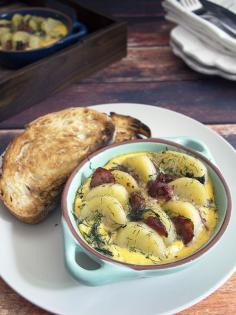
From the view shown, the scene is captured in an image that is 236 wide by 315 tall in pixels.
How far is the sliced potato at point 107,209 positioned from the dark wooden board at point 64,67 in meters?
0.51

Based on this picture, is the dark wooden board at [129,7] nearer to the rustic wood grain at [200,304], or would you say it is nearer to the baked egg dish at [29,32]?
the baked egg dish at [29,32]

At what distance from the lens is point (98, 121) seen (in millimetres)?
1141

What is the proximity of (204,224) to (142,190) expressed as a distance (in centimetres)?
14

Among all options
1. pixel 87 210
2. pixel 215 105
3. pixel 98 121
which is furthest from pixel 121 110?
pixel 87 210

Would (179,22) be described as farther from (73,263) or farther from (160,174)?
(73,263)

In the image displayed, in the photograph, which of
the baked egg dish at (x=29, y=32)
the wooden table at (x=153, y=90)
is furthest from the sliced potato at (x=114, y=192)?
the baked egg dish at (x=29, y=32)

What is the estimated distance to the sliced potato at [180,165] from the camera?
0.98 metres

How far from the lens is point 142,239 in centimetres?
83

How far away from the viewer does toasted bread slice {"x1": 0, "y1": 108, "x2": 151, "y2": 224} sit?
101 cm

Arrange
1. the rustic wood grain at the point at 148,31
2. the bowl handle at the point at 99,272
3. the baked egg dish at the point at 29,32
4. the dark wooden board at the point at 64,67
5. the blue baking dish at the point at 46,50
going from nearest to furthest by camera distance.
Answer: the bowl handle at the point at 99,272 → the dark wooden board at the point at 64,67 → the blue baking dish at the point at 46,50 → the baked egg dish at the point at 29,32 → the rustic wood grain at the point at 148,31

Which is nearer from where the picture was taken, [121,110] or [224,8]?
[121,110]

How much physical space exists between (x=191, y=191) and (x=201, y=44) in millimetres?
702

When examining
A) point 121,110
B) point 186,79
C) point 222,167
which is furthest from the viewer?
point 186,79

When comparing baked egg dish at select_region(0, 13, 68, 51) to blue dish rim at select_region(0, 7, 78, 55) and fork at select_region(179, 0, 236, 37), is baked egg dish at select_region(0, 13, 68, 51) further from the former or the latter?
fork at select_region(179, 0, 236, 37)
